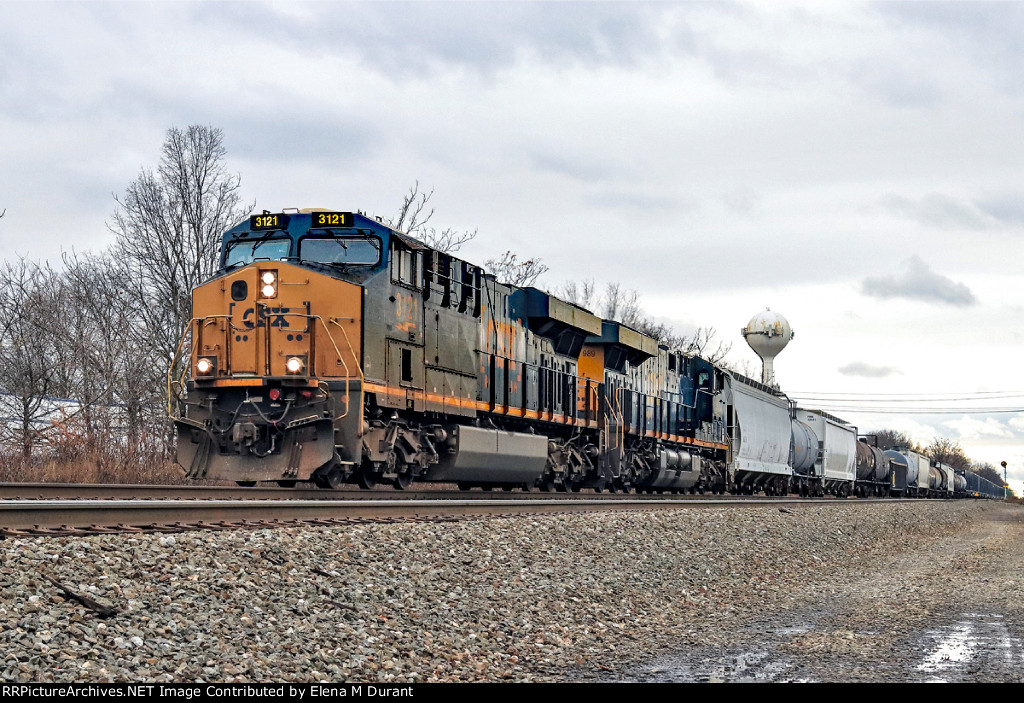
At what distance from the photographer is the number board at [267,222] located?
15.4 m

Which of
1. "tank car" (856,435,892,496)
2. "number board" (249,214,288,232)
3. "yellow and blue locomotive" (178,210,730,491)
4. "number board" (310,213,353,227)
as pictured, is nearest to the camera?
"yellow and blue locomotive" (178,210,730,491)

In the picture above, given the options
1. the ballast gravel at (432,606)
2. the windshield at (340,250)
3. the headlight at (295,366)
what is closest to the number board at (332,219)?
the windshield at (340,250)

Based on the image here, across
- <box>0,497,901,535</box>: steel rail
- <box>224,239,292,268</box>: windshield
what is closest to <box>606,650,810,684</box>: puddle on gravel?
<box>0,497,901,535</box>: steel rail

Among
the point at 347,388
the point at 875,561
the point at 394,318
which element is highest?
the point at 394,318

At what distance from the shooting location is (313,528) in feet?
29.6

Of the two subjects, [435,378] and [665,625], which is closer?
[665,625]

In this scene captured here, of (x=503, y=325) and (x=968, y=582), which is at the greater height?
(x=503, y=325)

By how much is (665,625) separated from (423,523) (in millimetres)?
2529

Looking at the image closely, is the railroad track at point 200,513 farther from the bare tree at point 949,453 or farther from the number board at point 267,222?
the bare tree at point 949,453

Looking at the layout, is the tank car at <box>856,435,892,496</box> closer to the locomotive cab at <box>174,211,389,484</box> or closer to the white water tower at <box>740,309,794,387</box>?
the white water tower at <box>740,309,794,387</box>

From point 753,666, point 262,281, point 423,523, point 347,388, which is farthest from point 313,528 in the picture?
point 262,281

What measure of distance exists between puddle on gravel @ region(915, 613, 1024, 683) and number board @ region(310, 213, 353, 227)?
9.44 m

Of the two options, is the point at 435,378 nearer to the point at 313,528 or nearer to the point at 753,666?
the point at 313,528

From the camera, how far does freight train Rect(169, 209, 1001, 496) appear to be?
14.3 meters
